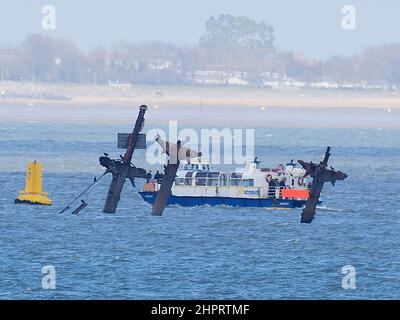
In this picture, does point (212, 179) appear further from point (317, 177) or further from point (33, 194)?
point (317, 177)

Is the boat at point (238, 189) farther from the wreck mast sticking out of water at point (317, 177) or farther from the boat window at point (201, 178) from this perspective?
the wreck mast sticking out of water at point (317, 177)

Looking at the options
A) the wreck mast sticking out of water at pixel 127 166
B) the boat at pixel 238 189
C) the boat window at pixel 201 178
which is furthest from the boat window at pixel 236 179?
the wreck mast sticking out of water at pixel 127 166

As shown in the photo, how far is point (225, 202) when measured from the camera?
96875 millimetres

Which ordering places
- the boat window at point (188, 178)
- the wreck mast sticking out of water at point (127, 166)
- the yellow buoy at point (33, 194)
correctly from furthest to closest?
the yellow buoy at point (33, 194)
the boat window at point (188, 178)
the wreck mast sticking out of water at point (127, 166)

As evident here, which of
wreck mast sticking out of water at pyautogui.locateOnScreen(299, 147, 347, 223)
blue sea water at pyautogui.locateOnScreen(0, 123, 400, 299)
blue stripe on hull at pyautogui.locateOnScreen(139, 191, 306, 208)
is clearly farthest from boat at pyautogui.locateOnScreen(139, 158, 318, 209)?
wreck mast sticking out of water at pyautogui.locateOnScreen(299, 147, 347, 223)

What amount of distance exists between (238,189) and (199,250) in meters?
24.0

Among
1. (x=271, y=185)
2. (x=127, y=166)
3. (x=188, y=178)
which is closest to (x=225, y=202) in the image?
(x=188, y=178)

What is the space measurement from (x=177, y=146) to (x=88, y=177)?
1697 inches

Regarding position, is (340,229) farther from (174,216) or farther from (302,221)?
(174,216)

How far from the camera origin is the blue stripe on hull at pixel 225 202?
95.8m

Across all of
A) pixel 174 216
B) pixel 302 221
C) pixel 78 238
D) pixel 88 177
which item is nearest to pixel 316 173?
pixel 302 221
